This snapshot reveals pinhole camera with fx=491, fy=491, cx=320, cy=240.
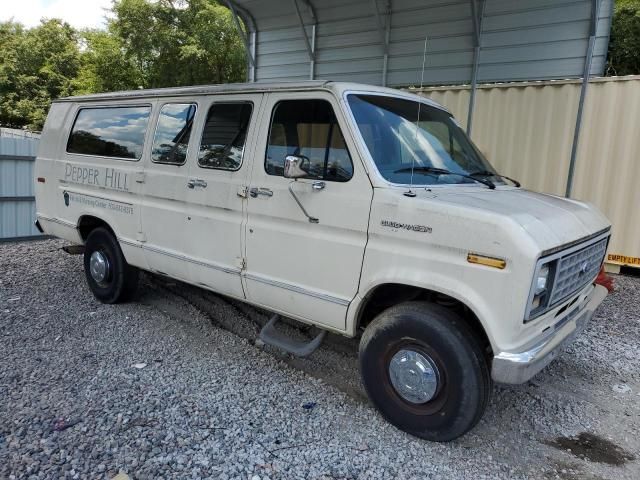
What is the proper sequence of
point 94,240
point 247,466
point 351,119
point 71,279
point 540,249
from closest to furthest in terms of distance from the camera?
point 540,249
point 247,466
point 351,119
point 94,240
point 71,279

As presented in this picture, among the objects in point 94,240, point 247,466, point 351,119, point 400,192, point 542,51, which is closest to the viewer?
point 247,466

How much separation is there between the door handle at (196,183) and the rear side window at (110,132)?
90cm

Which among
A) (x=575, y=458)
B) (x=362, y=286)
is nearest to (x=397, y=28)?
(x=362, y=286)

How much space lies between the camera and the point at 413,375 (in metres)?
3.15

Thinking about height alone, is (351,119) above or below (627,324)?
above

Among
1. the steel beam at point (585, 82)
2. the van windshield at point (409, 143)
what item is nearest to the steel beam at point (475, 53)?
the steel beam at point (585, 82)

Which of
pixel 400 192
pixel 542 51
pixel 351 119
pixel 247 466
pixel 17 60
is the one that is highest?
pixel 17 60

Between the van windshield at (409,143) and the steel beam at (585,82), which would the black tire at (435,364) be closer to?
the van windshield at (409,143)

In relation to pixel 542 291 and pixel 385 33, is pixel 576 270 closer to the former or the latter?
pixel 542 291

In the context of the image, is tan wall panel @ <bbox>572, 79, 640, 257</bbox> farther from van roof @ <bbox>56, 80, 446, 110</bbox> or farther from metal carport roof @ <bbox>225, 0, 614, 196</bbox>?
van roof @ <bbox>56, 80, 446, 110</bbox>

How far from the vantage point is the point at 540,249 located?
2.67 meters

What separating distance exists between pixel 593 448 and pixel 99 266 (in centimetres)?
492

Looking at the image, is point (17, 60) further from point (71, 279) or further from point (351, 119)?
point (351, 119)

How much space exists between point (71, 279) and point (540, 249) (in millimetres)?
5897
